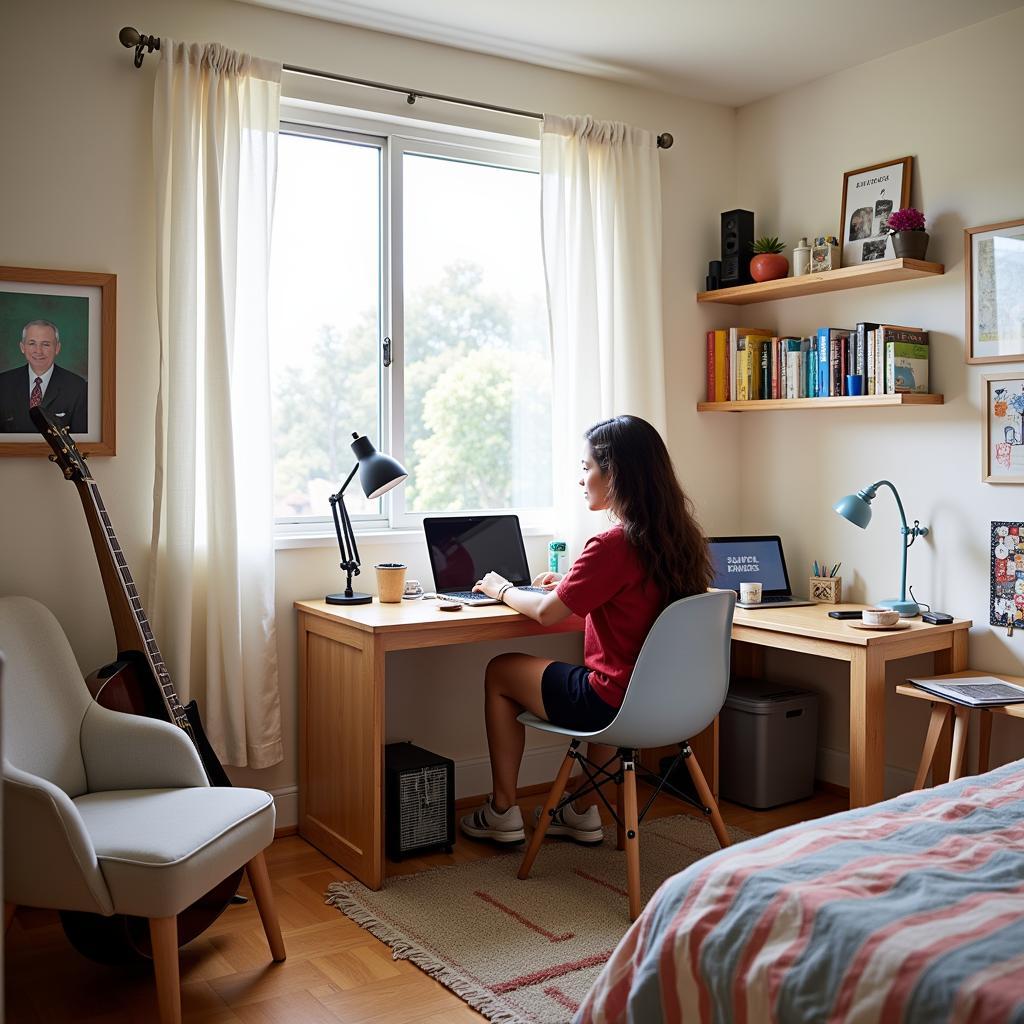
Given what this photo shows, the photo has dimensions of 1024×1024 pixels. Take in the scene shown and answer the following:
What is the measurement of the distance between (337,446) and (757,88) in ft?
6.78

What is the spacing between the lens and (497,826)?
324 cm

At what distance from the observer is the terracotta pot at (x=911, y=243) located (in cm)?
336

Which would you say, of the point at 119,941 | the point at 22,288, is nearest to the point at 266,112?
the point at 22,288

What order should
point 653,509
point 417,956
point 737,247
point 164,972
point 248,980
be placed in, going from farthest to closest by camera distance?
point 737,247, point 653,509, point 417,956, point 248,980, point 164,972

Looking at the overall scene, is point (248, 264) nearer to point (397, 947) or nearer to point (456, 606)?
point (456, 606)

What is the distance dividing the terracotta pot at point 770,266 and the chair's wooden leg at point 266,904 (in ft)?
8.60

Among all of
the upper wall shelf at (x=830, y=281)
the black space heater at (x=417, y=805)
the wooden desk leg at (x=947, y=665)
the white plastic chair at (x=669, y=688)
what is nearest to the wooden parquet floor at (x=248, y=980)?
the black space heater at (x=417, y=805)

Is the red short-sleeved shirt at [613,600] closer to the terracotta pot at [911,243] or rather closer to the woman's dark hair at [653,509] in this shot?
the woman's dark hair at [653,509]

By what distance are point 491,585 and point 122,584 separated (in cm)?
108

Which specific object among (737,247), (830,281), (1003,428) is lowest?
(1003,428)

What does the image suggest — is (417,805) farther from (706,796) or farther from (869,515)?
(869,515)

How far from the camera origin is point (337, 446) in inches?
139

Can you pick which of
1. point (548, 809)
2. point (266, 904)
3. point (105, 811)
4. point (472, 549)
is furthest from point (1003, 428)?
point (105, 811)

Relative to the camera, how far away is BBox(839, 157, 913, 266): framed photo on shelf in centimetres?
355
